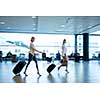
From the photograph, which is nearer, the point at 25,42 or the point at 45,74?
the point at 25,42

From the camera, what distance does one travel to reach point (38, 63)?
1001 centimetres

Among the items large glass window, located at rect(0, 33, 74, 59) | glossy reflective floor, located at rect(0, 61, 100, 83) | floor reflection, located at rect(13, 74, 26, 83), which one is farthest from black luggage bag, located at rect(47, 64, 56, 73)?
floor reflection, located at rect(13, 74, 26, 83)

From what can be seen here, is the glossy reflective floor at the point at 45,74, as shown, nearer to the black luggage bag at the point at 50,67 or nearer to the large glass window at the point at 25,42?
the black luggage bag at the point at 50,67

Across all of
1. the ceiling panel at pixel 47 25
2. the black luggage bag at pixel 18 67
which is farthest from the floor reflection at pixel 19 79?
the ceiling panel at pixel 47 25

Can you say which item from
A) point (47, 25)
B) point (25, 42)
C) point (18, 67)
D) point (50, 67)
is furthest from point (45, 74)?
→ point (47, 25)

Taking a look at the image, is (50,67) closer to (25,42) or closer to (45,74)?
(45,74)

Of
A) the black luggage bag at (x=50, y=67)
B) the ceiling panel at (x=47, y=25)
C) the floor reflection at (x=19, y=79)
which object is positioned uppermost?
the ceiling panel at (x=47, y=25)

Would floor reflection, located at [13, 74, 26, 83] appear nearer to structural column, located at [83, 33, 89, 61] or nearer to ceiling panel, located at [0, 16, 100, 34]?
ceiling panel, located at [0, 16, 100, 34]

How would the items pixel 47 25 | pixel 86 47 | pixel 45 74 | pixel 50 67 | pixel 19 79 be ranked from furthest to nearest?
1. pixel 50 67
2. pixel 86 47
3. pixel 45 74
4. pixel 47 25
5. pixel 19 79
